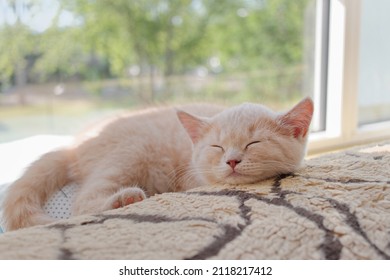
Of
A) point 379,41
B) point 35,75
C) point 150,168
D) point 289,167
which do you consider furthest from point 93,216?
point 379,41

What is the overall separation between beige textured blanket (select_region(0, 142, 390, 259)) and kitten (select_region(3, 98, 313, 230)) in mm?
76

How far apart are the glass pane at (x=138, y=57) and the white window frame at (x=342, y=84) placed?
205 millimetres

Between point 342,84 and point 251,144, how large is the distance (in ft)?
3.68

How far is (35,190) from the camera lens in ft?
3.59

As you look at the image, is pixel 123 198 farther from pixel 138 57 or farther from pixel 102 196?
pixel 138 57

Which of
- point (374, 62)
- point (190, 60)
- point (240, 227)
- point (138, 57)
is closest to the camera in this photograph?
point (240, 227)

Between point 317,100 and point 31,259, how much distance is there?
1.69m

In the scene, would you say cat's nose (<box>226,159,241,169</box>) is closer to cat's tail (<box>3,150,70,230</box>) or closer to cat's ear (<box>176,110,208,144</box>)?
cat's ear (<box>176,110,208,144</box>)

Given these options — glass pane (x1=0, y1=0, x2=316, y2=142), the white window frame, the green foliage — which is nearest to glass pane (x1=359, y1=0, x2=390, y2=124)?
the white window frame

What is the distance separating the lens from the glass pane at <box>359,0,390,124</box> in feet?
6.68

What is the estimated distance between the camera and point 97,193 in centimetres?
107

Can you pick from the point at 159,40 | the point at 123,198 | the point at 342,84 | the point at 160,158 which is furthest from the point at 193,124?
the point at 159,40

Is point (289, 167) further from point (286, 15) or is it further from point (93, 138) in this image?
point (286, 15)
